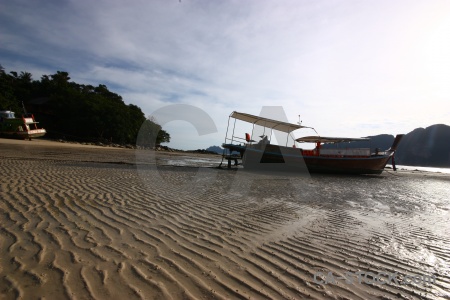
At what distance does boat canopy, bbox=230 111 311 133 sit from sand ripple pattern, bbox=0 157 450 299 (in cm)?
1202

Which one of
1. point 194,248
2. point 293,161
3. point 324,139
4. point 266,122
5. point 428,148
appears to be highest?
point 428,148

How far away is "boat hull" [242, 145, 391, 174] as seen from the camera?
67.1 ft

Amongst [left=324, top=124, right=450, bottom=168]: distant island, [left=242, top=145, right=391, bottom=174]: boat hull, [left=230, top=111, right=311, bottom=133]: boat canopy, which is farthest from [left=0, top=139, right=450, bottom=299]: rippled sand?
[left=324, top=124, right=450, bottom=168]: distant island

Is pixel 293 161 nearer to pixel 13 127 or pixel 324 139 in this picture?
pixel 324 139

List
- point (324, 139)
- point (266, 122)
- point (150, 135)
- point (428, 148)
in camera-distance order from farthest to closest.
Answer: point (428, 148) < point (150, 135) < point (324, 139) < point (266, 122)

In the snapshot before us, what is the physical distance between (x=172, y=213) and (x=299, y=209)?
3.77 meters

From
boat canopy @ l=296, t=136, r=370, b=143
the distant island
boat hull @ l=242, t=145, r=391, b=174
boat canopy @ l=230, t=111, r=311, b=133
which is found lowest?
boat hull @ l=242, t=145, r=391, b=174

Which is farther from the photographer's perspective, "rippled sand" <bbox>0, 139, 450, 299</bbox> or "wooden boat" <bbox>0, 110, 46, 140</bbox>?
"wooden boat" <bbox>0, 110, 46, 140</bbox>

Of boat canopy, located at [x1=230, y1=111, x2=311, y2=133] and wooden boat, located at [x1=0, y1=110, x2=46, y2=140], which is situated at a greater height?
boat canopy, located at [x1=230, y1=111, x2=311, y2=133]
